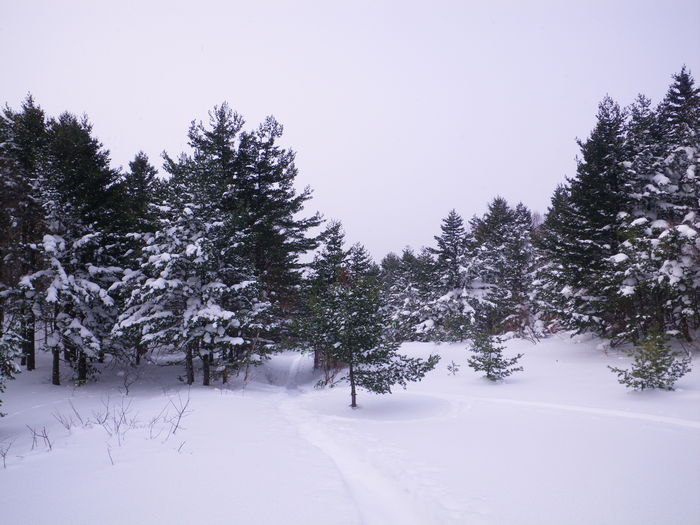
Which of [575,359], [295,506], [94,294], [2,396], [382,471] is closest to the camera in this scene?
[295,506]

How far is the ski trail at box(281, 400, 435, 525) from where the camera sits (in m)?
5.03

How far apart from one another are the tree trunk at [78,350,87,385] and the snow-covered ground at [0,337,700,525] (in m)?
2.33

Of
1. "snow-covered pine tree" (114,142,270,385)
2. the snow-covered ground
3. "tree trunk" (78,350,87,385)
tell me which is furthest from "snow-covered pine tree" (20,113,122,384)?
the snow-covered ground

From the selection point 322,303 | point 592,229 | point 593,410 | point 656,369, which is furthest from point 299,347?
point 592,229

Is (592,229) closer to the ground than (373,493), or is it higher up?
higher up

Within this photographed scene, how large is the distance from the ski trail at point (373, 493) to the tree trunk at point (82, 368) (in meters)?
13.1

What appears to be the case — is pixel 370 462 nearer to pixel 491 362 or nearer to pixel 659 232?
pixel 491 362

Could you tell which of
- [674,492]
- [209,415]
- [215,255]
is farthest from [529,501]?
[215,255]

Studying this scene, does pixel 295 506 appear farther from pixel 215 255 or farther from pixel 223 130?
pixel 223 130

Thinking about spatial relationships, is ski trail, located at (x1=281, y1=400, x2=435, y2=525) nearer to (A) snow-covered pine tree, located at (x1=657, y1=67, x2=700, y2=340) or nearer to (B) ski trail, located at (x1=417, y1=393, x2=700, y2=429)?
(B) ski trail, located at (x1=417, y1=393, x2=700, y2=429)

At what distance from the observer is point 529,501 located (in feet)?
17.2

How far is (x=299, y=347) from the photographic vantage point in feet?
53.5

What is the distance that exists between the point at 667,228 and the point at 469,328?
44.6ft

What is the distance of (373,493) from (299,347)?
1087 centimetres
